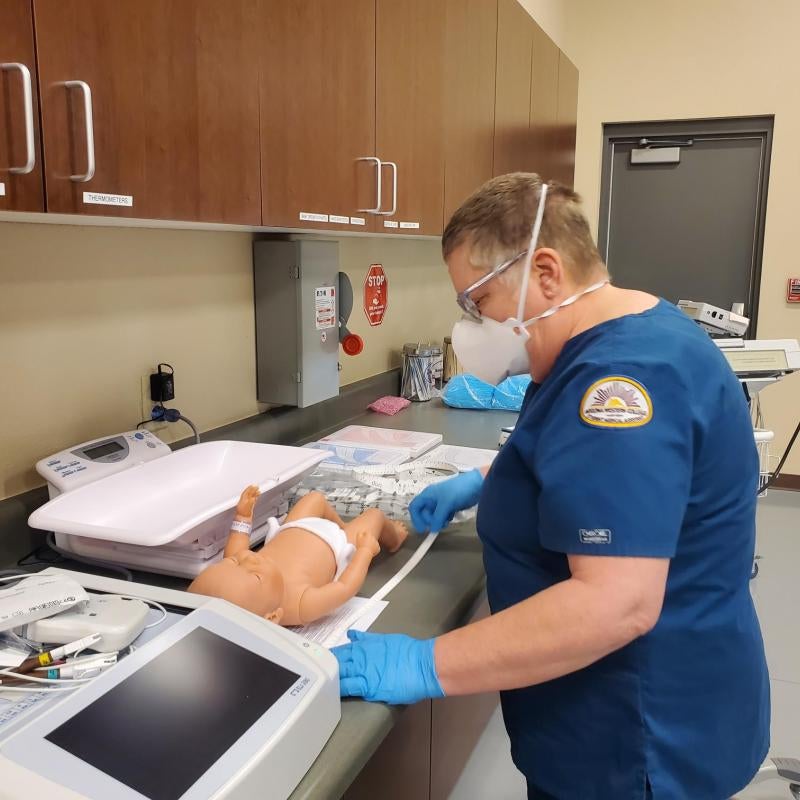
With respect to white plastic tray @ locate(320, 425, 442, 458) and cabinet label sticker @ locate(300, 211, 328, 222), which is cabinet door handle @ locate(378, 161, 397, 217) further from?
white plastic tray @ locate(320, 425, 442, 458)

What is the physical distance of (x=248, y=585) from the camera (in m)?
1.03

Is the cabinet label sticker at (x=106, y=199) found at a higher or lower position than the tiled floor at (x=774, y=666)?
higher

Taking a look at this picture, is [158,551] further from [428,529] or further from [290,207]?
[290,207]

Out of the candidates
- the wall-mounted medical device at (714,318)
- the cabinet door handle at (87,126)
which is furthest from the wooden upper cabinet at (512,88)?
the cabinet door handle at (87,126)

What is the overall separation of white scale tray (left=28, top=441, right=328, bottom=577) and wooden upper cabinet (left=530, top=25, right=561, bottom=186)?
190 centimetres

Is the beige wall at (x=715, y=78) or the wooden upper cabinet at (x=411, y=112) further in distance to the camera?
the beige wall at (x=715, y=78)

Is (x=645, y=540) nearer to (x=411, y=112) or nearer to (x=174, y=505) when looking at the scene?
(x=174, y=505)

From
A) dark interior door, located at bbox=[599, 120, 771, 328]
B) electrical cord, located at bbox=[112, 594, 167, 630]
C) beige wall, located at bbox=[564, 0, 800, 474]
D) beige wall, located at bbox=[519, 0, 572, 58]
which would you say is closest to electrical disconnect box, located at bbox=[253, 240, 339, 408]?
electrical cord, located at bbox=[112, 594, 167, 630]

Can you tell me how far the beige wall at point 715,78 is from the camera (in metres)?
3.90

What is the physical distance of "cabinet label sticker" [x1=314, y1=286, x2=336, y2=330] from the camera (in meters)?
2.00

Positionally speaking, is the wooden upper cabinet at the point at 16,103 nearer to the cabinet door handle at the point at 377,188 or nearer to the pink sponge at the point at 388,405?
the cabinet door handle at the point at 377,188

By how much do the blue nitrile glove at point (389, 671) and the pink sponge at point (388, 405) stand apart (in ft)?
5.04

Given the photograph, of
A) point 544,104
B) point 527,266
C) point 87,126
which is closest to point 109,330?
point 87,126

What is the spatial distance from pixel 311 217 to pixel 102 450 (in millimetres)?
607
